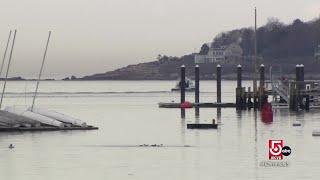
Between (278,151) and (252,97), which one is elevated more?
(252,97)

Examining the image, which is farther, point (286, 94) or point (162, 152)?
point (286, 94)

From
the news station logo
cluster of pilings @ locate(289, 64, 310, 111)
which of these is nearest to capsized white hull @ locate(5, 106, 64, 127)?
the news station logo

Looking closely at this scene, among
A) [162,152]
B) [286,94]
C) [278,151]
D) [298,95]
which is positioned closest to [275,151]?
[278,151]

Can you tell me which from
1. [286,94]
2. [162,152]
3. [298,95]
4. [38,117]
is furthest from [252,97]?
[162,152]

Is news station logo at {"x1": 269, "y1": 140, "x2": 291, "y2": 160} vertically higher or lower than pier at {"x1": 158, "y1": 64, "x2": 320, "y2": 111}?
lower

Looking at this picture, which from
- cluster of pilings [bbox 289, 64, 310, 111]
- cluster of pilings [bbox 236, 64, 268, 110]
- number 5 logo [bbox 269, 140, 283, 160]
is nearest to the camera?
number 5 logo [bbox 269, 140, 283, 160]

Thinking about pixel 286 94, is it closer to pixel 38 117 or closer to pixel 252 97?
pixel 252 97

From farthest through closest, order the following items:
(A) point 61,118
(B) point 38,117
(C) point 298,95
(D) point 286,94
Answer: (D) point 286,94 < (C) point 298,95 < (A) point 61,118 < (B) point 38,117

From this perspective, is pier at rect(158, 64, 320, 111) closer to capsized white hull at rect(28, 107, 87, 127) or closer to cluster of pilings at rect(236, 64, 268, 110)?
cluster of pilings at rect(236, 64, 268, 110)

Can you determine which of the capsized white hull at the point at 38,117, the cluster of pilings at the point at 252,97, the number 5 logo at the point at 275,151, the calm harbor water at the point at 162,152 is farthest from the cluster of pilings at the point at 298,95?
the number 5 logo at the point at 275,151

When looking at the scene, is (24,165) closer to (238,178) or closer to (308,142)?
(238,178)

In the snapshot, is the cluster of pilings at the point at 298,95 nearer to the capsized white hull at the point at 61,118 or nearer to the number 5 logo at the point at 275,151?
the capsized white hull at the point at 61,118

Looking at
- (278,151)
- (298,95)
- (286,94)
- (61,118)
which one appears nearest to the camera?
(278,151)

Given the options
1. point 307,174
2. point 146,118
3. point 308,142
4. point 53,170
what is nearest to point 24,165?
point 53,170
